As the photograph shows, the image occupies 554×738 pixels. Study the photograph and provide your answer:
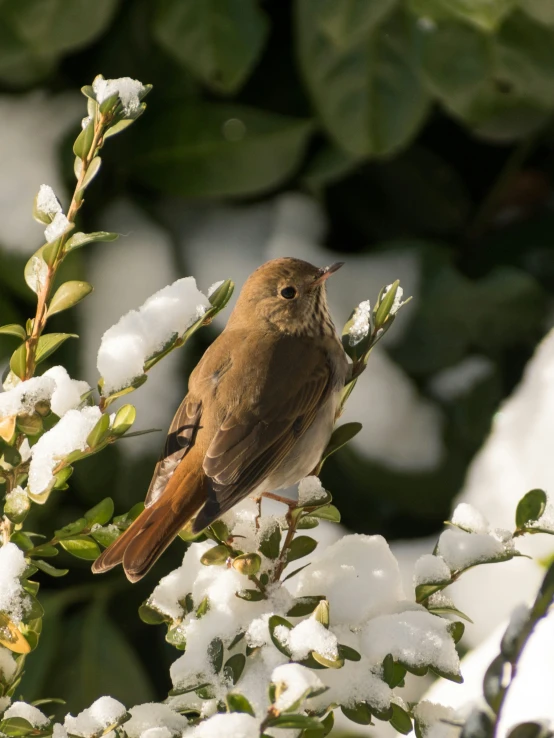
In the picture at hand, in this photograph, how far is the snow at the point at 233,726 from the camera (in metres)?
0.64

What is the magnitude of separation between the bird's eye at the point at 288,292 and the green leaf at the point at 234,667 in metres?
1.01

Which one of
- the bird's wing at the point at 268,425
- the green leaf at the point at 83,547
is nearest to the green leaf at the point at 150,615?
the green leaf at the point at 83,547

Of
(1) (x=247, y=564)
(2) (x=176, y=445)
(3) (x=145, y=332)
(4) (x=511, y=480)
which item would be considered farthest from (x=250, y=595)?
A: (4) (x=511, y=480)

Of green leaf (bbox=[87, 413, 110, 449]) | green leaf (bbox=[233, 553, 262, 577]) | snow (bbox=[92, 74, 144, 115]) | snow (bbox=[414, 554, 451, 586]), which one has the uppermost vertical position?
snow (bbox=[92, 74, 144, 115])

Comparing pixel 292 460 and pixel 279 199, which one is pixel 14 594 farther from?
pixel 279 199

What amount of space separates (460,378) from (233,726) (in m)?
1.54

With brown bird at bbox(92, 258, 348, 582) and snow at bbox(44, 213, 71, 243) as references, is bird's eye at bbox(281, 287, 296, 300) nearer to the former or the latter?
brown bird at bbox(92, 258, 348, 582)

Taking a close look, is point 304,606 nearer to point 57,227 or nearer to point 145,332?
point 145,332

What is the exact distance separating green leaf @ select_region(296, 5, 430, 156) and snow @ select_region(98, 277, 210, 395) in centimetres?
109

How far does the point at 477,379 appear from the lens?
2.09 metres

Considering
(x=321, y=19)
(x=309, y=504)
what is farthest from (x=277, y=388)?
(x=321, y=19)

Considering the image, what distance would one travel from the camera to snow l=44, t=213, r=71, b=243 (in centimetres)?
75

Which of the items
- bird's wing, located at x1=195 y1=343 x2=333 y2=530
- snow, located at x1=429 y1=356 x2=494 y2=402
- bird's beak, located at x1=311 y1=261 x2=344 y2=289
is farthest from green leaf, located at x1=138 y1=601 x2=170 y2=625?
snow, located at x1=429 y1=356 x2=494 y2=402

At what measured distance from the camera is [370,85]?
73.3 inches
